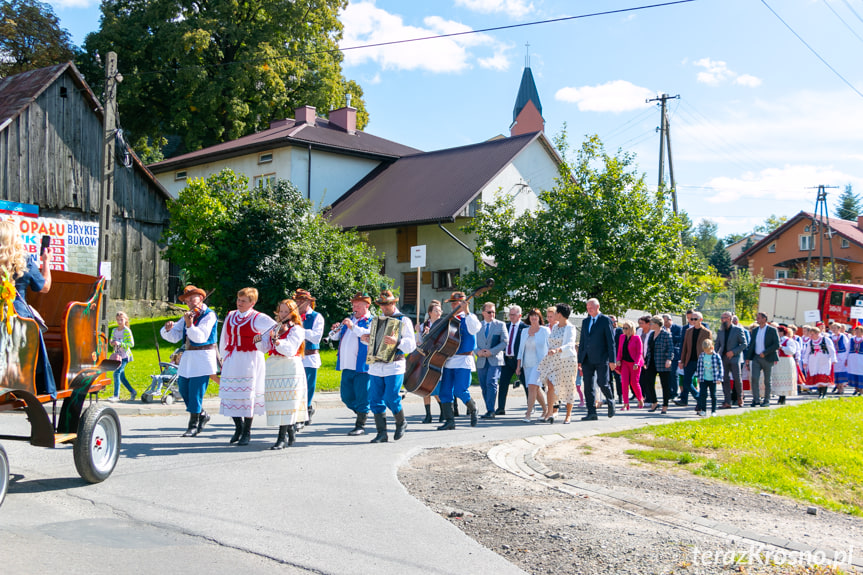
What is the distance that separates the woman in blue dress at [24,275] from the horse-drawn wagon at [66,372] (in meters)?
0.09

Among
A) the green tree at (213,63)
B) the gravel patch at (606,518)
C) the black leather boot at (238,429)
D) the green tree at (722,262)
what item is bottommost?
the gravel patch at (606,518)

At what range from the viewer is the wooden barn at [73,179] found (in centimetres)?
2612

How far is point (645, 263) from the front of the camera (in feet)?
81.1

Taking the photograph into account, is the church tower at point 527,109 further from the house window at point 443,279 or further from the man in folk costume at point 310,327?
the man in folk costume at point 310,327

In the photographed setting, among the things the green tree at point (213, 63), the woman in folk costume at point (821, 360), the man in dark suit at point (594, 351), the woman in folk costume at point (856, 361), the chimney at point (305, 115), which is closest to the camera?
the man in dark suit at point (594, 351)

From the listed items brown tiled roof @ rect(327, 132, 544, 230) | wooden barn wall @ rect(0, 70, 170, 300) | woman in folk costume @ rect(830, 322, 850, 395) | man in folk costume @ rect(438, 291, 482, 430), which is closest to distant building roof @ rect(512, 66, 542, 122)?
brown tiled roof @ rect(327, 132, 544, 230)

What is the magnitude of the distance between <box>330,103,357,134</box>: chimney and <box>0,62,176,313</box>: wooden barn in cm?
1234

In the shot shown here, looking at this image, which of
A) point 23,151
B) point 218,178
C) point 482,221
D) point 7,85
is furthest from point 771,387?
point 7,85

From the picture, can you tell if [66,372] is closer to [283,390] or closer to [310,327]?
[283,390]

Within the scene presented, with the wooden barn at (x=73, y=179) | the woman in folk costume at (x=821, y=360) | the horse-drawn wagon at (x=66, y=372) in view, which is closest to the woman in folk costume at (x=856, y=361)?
the woman in folk costume at (x=821, y=360)

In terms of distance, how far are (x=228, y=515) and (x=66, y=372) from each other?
195 cm

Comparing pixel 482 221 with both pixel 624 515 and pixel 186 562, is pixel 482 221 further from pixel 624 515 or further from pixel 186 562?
pixel 186 562

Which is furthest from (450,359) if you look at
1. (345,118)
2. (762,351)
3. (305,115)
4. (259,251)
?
(345,118)

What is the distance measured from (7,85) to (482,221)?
695 inches
